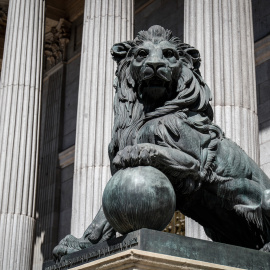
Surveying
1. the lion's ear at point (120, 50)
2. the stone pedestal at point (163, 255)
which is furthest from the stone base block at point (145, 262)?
the lion's ear at point (120, 50)

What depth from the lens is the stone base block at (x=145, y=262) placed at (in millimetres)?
4273

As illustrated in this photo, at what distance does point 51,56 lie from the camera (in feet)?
106

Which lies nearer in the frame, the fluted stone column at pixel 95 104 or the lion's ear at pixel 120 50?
the lion's ear at pixel 120 50

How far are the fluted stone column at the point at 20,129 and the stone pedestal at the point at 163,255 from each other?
1434 centimetres

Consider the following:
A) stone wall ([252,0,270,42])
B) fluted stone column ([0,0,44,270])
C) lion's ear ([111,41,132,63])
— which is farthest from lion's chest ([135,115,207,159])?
stone wall ([252,0,270,42])

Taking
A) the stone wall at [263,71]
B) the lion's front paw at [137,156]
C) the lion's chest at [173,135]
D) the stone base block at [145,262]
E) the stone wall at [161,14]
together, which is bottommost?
the stone base block at [145,262]

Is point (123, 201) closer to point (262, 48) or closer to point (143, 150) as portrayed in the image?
point (143, 150)

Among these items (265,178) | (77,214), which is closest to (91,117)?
(77,214)

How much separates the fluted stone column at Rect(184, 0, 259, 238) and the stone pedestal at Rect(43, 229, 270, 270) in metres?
7.73

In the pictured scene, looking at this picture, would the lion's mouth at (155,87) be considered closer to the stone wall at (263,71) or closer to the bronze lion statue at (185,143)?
the bronze lion statue at (185,143)

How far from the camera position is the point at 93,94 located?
16.9 meters

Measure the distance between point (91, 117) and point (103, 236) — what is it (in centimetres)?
1151

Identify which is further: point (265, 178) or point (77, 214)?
point (77, 214)

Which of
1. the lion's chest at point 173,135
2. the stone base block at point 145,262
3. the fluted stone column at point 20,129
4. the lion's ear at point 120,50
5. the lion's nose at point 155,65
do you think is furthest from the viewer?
the fluted stone column at point 20,129
